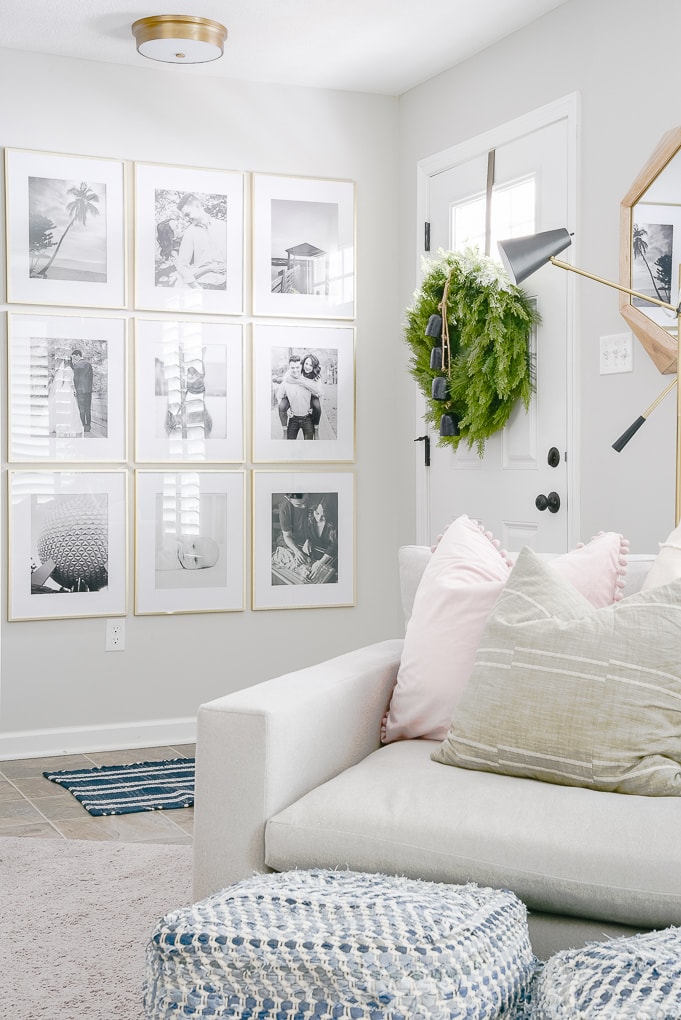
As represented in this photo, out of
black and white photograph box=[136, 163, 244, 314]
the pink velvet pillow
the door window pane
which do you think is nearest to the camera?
the pink velvet pillow

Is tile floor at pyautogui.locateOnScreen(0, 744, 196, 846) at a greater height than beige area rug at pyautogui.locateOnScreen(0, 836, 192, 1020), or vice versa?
beige area rug at pyautogui.locateOnScreen(0, 836, 192, 1020)

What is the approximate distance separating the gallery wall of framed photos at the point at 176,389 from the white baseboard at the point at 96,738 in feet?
1.43

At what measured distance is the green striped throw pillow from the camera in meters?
1.92

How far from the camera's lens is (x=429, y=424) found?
4422 millimetres

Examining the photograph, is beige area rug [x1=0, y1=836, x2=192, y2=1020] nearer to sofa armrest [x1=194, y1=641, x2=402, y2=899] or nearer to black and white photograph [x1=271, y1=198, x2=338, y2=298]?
sofa armrest [x1=194, y1=641, x2=402, y2=899]

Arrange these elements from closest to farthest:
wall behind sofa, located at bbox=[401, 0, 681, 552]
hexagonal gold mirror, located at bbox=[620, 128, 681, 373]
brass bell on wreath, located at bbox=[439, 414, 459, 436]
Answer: hexagonal gold mirror, located at bbox=[620, 128, 681, 373] → wall behind sofa, located at bbox=[401, 0, 681, 552] → brass bell on wreath, located at bbox=[439, 414, 459, 436]

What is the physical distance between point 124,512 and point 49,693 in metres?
0.73

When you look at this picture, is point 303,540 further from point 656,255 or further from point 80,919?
point 80,919

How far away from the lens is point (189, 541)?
14.3ft

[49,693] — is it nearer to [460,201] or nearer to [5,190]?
[5,190]

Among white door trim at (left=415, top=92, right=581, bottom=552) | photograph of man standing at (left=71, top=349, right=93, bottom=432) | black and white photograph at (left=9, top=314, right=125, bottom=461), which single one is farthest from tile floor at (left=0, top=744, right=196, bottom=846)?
white door trim at (left=415, top=92, right=581, bottom=552)

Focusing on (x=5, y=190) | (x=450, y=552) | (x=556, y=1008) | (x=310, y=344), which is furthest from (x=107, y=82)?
(x=556, y=1008)

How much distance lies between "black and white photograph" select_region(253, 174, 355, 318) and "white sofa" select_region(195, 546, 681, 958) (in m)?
2.53

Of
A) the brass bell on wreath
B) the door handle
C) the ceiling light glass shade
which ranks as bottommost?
the door handle
